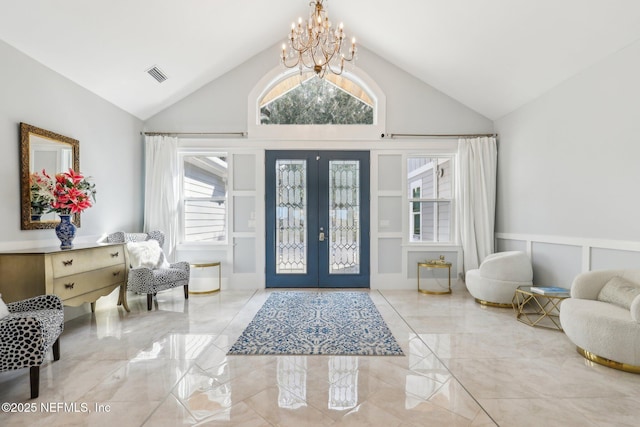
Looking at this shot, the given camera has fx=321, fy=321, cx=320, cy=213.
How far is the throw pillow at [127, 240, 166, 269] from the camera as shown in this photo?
13.6 ft

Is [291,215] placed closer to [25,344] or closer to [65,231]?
[65,231]

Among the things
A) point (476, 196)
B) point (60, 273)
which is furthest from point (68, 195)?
point (476, 196)

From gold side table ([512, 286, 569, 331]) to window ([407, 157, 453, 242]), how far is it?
1.50 m

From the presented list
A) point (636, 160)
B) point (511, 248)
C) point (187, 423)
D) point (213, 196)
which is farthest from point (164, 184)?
point (636, 160)

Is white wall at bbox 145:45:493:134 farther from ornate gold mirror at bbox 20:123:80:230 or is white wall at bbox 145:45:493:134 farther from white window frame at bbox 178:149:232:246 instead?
ornate gold mirror at bbox 20:123:80:230

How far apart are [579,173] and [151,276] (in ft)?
16.6

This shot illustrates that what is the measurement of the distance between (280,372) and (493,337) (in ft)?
7.02

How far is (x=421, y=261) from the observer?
522 centimetres

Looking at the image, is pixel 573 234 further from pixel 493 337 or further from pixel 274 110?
pixel 274 110

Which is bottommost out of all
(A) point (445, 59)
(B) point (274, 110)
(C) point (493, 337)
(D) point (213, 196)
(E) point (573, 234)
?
(C) point (493, 337)

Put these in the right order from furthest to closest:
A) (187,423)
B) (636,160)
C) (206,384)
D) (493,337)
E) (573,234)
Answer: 1. (573,234)
2. (493,337)
3. (636,160)
4. (206,384)
5. (187,423)

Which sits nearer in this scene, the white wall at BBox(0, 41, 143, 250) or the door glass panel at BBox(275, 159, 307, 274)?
the white wall at BBox(0, 41, 143, 250)

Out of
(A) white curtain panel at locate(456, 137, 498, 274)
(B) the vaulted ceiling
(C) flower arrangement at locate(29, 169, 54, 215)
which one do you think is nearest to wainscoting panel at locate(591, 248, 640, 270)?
(A) white curtain panel at locate(456, 137, 498, 274)

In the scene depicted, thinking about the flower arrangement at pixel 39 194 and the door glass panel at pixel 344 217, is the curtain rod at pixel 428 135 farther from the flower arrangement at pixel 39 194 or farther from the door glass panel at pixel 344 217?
the flower arrangement at pixel 39 194
